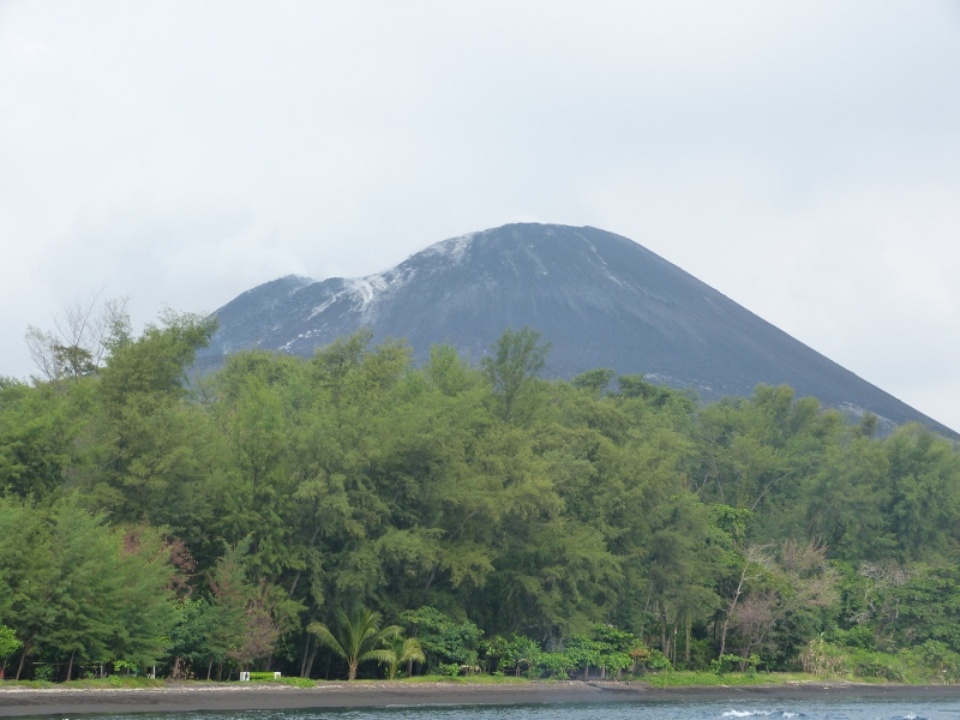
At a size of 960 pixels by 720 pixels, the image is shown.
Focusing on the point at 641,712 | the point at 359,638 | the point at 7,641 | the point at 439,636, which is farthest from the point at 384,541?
the point at 7,641

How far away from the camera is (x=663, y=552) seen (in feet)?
188

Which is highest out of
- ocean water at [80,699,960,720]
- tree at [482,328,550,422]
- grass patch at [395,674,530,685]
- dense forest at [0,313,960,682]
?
tree at [482,328,550,422]

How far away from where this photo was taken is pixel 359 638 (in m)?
45.2

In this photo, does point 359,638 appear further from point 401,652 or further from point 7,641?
point 7,641

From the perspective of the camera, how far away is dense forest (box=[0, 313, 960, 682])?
1503 inches

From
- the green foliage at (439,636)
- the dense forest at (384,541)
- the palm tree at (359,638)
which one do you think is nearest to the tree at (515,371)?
the dense forest at (384,541)

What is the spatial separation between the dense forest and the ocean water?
4.50m

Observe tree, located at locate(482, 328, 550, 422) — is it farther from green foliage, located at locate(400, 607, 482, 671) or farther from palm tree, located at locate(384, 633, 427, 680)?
palm tree, located at locate(384, 633, 427, 680)

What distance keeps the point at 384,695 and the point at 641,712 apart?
9.06m

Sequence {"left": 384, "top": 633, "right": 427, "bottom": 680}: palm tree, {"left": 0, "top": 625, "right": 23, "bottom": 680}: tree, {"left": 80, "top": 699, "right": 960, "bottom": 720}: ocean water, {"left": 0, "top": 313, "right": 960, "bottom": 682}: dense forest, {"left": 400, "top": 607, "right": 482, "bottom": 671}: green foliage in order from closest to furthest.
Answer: {"left": 0, "top": 625, "right": 23, "bottom": 680}: tree < {"left": 80, "top": 699, "right": 960, "bottom": 720}: ocean water < {"left": 0, "top": 313, "right": 960, "bottom": 682}: dense forest < {"left": 384, "top": 633, "right": 427, "bottom": 680}: palm tree < {"left": 400, "top": 607, "right": 482, "bottom": 671}: green foliage

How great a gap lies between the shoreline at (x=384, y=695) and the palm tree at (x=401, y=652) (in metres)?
1.08

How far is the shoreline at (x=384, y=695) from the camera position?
109ft

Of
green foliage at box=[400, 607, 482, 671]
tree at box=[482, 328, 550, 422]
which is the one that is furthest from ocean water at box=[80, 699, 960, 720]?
tree at box=[482, 328, 550, 422]

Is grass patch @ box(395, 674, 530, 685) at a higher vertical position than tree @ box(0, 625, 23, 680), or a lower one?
lower
